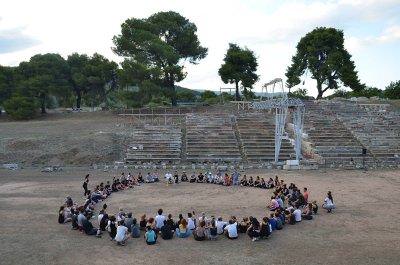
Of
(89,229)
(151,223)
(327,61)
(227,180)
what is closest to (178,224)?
(151,223)

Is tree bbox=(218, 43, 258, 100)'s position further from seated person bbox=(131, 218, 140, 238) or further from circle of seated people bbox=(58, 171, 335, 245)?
seated person bbox=(131, 218, 140, 238)

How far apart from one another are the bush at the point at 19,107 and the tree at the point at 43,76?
1.64 meters

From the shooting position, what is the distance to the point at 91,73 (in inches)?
2603

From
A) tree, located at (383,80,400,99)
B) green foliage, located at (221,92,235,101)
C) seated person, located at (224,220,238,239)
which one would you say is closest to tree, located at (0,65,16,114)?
green foliage, located at (221,92,235,101)

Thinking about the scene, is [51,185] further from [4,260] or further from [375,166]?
[375,166]

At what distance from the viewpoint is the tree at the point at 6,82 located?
Result: 62562mm

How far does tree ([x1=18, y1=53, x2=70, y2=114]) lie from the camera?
60.0 meters

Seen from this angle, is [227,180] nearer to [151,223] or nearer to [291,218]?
[291,218]

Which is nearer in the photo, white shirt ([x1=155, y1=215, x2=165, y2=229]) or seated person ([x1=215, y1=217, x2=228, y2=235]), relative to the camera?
seated person ([x1=215, y1=217, x2=228, y2=235])

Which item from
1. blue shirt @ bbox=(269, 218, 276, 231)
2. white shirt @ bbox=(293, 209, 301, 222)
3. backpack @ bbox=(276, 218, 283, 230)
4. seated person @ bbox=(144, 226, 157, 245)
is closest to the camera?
seated person @ bbox=(144, 226, 157, 245)

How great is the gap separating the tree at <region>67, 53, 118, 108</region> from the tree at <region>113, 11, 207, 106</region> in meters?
6.36

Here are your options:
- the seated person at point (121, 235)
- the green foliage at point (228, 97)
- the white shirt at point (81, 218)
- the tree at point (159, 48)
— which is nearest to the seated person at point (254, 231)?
the seated person at point (121, 235)

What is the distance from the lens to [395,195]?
991 inches

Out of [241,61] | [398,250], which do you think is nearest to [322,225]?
[398,250]
